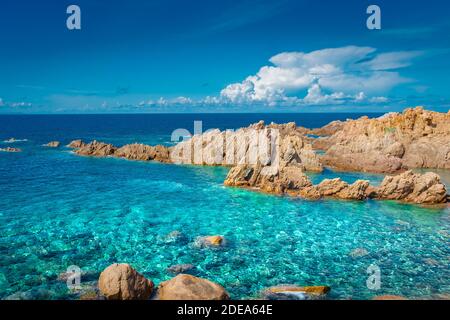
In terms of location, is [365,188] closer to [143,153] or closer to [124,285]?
[124,285]

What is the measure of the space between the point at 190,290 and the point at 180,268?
611cm

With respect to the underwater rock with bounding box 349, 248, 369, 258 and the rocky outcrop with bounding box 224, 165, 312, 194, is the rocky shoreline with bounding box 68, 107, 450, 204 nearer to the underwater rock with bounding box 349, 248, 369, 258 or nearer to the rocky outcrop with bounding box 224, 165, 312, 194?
the rocky outcrop with bounding box 224, 165, 312, 194

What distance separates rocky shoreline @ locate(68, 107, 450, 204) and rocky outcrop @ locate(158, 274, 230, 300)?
24760 mm

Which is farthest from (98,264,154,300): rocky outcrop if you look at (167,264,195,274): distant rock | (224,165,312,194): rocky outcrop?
(224,165,312,194): rocky outcrop

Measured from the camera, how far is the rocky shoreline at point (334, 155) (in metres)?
37.5

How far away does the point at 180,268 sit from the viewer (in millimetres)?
20219

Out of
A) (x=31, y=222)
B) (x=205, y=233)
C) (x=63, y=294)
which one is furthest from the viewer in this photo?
(x=31, y=222)

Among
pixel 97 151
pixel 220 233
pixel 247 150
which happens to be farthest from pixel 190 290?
pixel 97 151

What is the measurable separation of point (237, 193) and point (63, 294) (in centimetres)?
2505

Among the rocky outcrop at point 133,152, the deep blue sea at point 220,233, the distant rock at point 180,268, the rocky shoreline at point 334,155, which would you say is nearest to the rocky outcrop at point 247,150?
the rocky shoreline at point 334,155

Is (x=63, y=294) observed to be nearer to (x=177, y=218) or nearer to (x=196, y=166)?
(x=177, y=218)

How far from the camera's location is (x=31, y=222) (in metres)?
28.5
